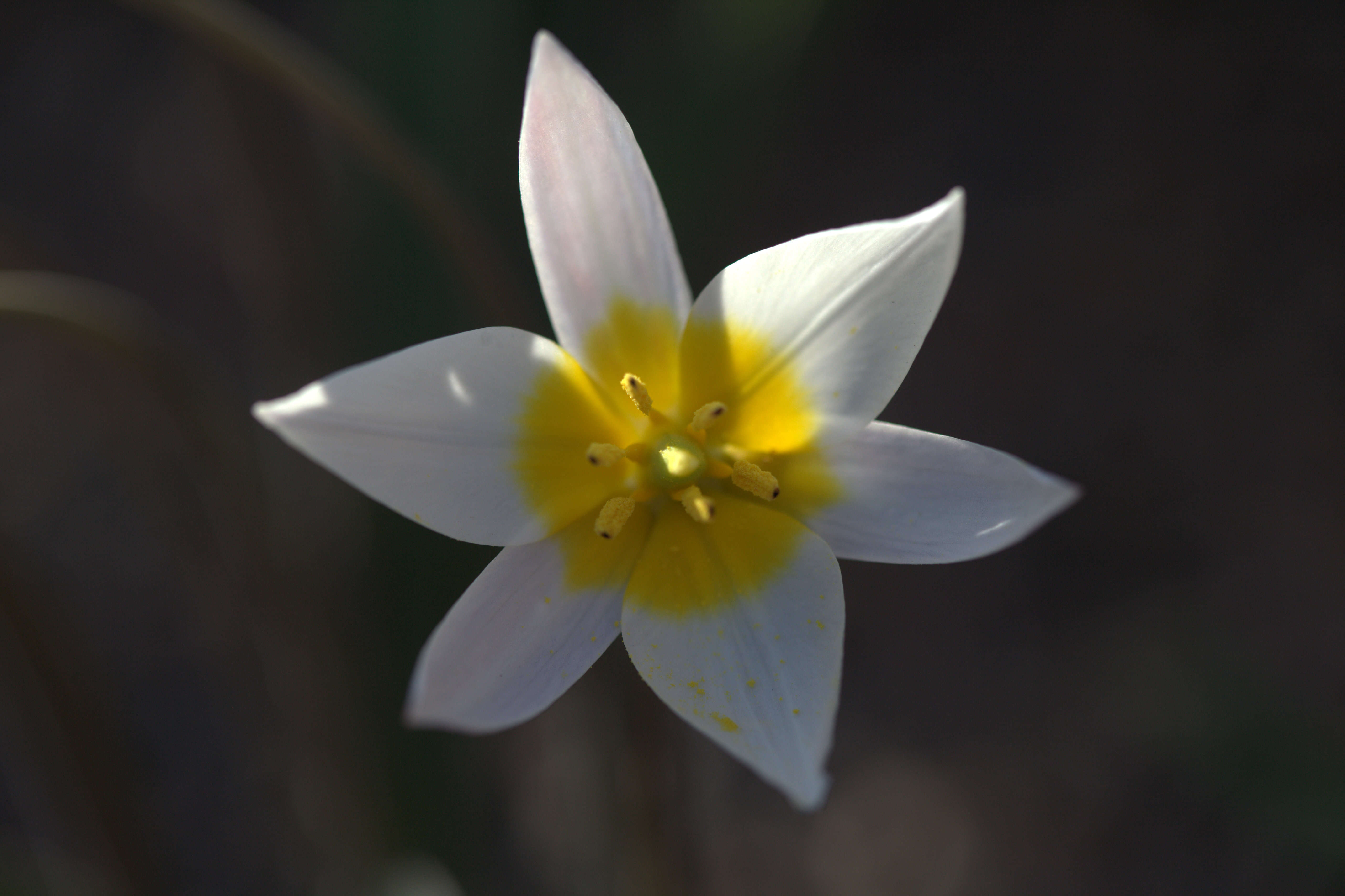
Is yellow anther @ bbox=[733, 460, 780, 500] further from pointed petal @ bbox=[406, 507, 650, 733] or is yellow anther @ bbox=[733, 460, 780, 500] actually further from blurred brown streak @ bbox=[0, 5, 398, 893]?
blurred brown streak @ bbox=[0, 5, 398, 893]

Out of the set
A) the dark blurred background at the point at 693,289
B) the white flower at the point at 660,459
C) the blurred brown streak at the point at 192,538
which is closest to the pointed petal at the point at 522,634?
the white flower at the point at 660,459

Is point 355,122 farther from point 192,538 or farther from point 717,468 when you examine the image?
point 192,538

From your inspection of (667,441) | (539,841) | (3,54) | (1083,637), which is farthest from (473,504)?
(3,54)

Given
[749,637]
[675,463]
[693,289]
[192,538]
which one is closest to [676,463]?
[675,463]

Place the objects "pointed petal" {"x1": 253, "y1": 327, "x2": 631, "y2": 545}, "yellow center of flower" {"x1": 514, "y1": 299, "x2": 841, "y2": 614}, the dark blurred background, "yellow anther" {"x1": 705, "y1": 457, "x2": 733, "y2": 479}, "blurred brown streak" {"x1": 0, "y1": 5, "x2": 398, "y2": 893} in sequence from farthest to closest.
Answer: the dark blurred background
"blurred brown streak" {"x1": 0, "y1": 5, "x2": 398, "y2": 893}
"yellow anther" {"x1": 705, "y1": 457, "x2": 733, "y2": 479}
"yellow center of flower" {"x1": 514, "y1": 299, "x2": 841, "y2": 614}
"pointed petal" {"x1": 253, "y1": 327, "x2": 631, "y2": 545}

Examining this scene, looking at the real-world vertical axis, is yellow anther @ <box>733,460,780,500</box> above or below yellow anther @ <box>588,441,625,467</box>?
below

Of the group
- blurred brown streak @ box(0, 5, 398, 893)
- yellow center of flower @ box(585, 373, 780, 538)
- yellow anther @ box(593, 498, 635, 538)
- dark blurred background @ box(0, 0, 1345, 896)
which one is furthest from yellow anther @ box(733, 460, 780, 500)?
blurred brown streak @ box(0, 5, 398, 893)
